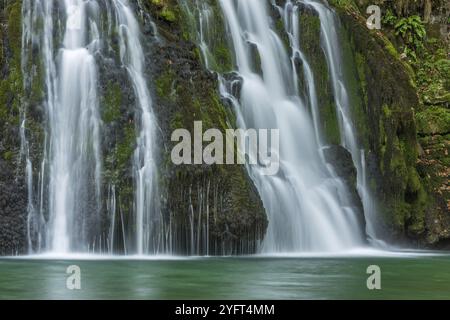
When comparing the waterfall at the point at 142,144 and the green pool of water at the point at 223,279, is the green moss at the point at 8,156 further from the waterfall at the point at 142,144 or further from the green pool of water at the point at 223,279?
the waterfall at the point at 142,144

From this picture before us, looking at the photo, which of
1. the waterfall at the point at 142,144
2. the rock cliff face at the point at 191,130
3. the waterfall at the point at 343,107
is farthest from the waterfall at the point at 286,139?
the waterfall at the point at 142,144

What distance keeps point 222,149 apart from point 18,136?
4.32m

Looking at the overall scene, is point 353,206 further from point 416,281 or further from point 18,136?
point 18,136

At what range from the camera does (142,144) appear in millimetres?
16453

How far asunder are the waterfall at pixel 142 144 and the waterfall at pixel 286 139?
7.77 feet

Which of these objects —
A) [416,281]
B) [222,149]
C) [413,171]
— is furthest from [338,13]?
[416,281]

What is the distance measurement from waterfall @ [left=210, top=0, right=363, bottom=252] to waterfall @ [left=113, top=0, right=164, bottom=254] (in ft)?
7.77

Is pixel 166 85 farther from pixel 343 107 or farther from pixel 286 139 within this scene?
pixel 343 107

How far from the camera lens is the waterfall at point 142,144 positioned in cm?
1581

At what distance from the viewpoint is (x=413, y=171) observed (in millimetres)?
22000

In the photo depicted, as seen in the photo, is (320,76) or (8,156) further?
(320,76)

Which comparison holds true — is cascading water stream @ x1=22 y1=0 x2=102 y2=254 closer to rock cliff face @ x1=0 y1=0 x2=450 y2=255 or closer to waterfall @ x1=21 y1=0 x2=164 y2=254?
waterfall @ x1=21 y1=0 x2=164 y2=254

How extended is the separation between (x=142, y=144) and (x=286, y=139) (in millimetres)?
4548

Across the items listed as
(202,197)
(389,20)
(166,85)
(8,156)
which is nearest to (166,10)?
(166,85)
